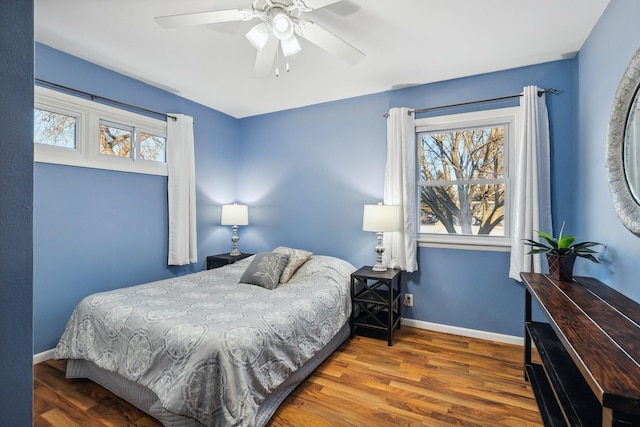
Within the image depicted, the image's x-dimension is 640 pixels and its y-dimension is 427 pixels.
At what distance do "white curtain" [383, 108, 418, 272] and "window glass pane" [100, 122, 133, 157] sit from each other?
2618mm

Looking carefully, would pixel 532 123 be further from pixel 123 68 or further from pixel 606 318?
pixel 123 68

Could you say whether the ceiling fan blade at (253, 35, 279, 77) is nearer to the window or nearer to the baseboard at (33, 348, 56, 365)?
the window

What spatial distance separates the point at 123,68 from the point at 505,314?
4.16 meters

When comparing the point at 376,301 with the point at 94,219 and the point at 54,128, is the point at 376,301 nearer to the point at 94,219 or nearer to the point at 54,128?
the point at 94,219

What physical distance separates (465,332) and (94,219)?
11.8 ft

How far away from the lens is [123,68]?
2758mm

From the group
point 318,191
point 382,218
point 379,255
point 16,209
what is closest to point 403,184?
point 382,218

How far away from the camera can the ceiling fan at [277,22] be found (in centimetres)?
167

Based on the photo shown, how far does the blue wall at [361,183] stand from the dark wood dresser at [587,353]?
0.85 meters

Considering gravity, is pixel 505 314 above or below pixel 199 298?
below

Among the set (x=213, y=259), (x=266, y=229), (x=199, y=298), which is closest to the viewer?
(x=199, y=298)

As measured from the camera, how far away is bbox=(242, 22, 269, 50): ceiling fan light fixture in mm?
1788

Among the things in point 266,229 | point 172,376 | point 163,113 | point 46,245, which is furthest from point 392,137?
point 46,245

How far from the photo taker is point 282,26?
68.2 inches
